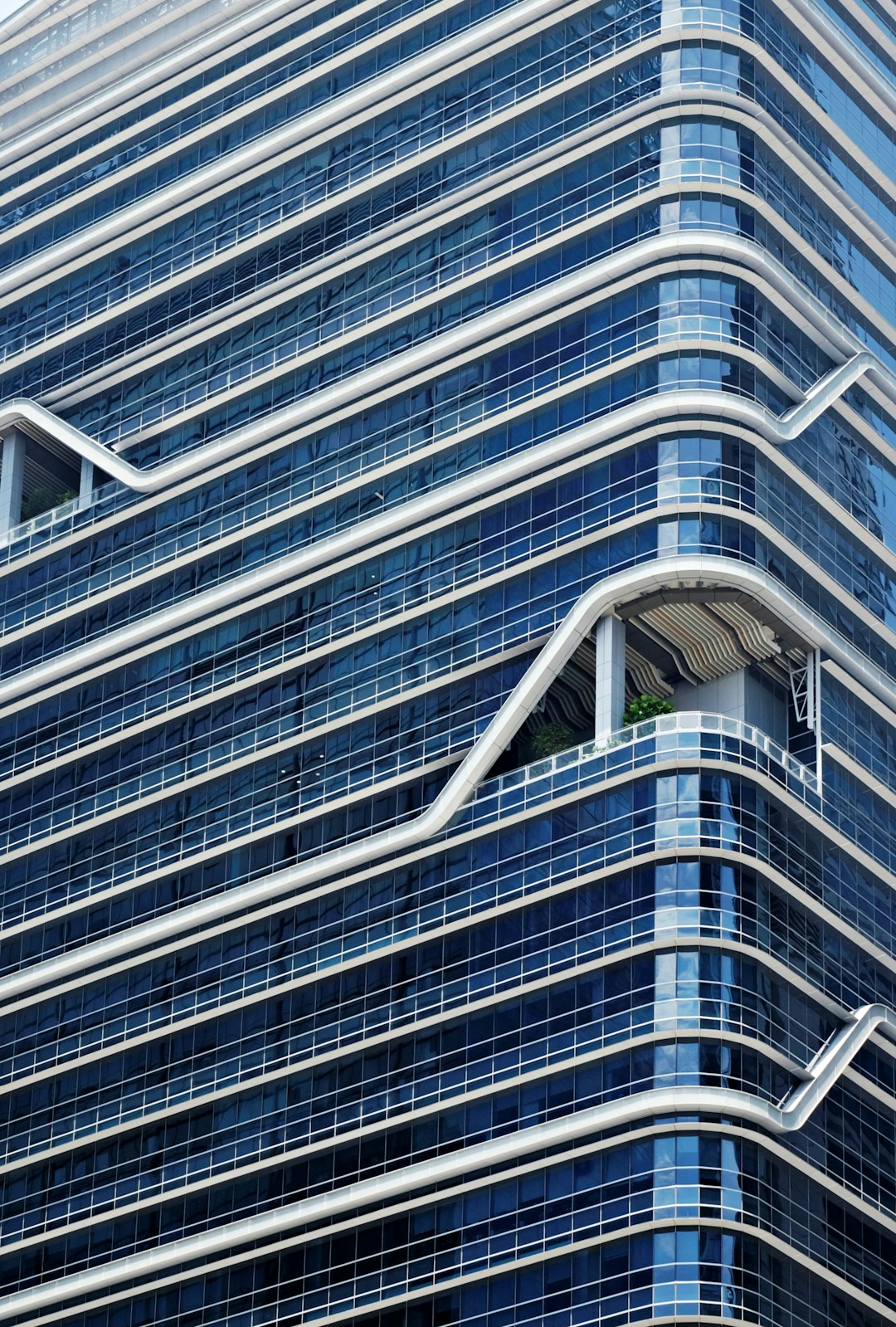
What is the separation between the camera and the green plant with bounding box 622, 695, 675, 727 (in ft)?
442

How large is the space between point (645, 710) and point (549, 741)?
4.78m

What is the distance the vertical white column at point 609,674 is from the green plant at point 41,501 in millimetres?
41081

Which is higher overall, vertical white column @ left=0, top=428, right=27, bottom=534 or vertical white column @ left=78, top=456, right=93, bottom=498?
vertical white column @ left=0, top=428, right=27, bottom=534

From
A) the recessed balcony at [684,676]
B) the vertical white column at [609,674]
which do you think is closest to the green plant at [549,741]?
the recessed balcony at [684,676]

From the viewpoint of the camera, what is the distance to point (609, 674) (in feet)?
442

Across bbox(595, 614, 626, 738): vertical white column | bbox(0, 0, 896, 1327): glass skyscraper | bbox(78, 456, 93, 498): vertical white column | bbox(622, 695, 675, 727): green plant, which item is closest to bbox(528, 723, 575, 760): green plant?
bbox(0, 0, 896, 1327): glass skyscraper

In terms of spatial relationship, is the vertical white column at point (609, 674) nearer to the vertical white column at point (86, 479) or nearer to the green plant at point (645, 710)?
the green plant at point (645, 710)

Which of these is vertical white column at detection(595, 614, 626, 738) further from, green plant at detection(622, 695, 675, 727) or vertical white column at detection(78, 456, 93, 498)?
vertical white column at detection(78, 456, 93, 498)

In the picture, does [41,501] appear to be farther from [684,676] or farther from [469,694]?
[684,676]

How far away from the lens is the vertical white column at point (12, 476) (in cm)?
16825

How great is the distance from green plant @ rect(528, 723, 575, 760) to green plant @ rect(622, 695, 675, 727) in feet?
10.1

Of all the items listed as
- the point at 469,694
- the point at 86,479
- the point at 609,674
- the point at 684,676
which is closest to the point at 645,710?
the point at 609,674

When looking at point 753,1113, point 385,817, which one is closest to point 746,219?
point 385,817

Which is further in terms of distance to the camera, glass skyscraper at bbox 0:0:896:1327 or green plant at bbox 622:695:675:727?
green plant at bbox 622:695:675:727
